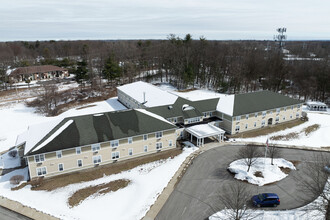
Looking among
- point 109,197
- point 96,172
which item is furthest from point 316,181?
point 96,172

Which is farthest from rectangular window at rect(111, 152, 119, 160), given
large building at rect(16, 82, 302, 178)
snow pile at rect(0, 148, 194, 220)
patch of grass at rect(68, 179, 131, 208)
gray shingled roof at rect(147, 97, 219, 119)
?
gray shingled roof at rect(147, 97, 219, 119)

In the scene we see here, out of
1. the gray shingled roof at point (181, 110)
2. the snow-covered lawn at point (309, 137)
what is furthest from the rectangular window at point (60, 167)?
the snow-covered lawn at point (309, 137)

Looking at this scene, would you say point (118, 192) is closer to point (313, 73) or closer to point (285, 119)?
point (285, 119)

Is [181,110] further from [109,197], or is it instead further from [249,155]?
[109,197]

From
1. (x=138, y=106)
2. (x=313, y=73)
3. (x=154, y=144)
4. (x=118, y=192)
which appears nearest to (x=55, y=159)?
(x=118, y=192)

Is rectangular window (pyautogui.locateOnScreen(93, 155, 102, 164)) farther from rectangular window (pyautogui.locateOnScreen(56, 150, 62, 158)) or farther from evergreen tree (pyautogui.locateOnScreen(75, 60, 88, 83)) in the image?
evergreen tree (pyautogui.locateOnScreen(75, 60, 88, 83))

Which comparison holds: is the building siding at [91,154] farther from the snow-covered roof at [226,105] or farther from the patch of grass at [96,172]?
the snow-covered roof at [226,105]
